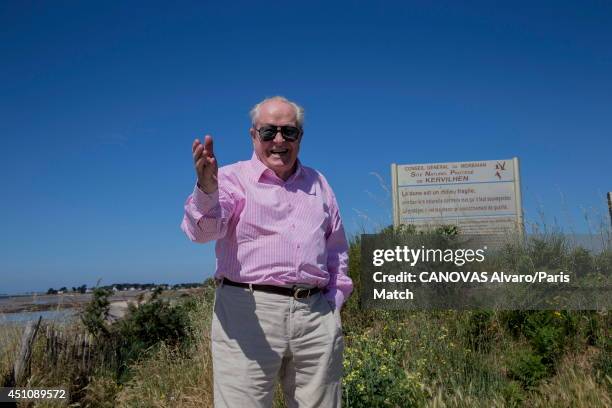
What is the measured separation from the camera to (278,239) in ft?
8.26

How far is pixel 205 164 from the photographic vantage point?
2.20 m

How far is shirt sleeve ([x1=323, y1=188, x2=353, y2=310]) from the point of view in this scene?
2.80m

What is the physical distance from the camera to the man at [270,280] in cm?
246

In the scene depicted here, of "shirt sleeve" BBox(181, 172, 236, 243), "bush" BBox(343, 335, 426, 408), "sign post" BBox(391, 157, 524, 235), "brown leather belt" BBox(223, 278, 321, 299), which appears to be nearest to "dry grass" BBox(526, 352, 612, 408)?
"bush" BBox(343, 335, 426, 408)

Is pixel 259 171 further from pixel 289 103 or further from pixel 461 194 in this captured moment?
pixel 461 194

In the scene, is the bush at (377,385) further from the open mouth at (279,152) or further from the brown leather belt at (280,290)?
the open mouth at (279,152)

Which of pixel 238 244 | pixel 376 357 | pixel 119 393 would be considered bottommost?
pixel 119 393

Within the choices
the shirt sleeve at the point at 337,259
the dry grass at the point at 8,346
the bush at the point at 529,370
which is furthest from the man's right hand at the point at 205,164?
the dry grass at the point at 8,346

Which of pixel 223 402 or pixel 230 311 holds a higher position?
pixel 230 311

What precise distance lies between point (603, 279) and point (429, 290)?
1947mm

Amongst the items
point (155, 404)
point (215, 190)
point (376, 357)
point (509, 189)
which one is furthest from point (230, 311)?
point (509, 189)

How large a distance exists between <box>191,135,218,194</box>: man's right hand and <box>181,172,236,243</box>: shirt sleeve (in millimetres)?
33

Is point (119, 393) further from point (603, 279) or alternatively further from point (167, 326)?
point (603, 279)

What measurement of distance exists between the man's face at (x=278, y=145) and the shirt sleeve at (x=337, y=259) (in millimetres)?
356
